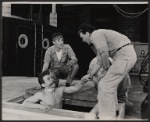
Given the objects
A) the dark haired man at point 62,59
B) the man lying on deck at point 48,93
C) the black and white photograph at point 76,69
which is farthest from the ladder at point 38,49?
the man lying on deck at point 48,93

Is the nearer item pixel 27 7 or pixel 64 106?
pixel 64 106

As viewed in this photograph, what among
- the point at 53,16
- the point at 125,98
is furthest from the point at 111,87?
the point at 53,16

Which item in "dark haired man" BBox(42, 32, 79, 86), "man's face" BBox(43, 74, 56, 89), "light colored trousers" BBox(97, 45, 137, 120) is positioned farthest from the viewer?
"dark haired man" BBox(42, 32, 79, 86)

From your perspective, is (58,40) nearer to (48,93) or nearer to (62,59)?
(62,59)

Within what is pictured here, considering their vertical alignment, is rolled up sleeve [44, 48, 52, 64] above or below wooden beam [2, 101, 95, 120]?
above

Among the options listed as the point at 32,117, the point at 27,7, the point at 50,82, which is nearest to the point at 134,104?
the point at 50,82

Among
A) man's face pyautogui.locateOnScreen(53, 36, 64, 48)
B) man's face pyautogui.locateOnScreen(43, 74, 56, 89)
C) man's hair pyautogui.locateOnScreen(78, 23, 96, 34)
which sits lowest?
man's face pyautogui.locateOnScreen(43, 74, 56, 89)

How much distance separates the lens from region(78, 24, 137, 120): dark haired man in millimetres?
2102

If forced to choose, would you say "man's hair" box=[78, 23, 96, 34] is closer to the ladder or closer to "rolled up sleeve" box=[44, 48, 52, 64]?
"rolled up sleeve" box=[44, 48, 52, 64]

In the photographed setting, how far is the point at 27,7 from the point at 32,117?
6.23 m

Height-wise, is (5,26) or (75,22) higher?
(75,22)

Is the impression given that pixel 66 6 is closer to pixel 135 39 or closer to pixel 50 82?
pixel 135 39

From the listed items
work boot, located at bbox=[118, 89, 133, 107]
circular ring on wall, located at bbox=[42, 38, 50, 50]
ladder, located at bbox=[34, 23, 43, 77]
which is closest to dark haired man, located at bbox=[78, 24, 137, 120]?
work boot, located at bbox=[118, 89, 133, 107]

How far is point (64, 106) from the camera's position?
3.26 meters
